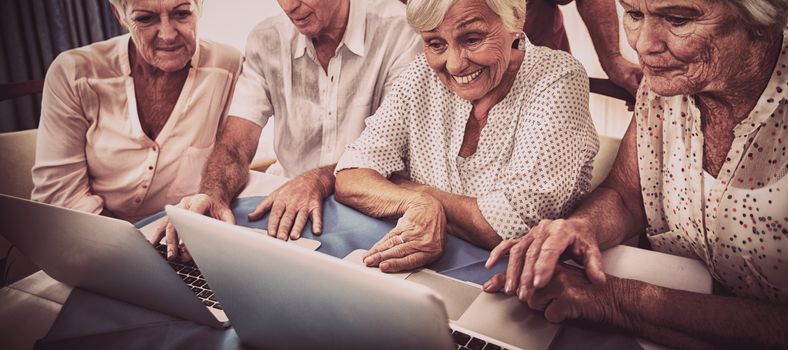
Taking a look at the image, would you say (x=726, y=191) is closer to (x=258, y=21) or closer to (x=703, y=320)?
(x=703, y=320)

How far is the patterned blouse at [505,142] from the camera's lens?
126cm

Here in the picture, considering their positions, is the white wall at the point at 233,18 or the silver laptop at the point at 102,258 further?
the white wall at the point at 233,18


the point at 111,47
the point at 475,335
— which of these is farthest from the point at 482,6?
the point at 111,47

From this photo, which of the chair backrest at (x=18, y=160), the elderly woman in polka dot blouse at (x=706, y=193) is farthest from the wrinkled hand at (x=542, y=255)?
the chair backrest at (x=18, y=160)

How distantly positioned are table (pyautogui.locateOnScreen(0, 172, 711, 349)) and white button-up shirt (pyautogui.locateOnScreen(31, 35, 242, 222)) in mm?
547

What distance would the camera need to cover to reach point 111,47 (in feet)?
5.42

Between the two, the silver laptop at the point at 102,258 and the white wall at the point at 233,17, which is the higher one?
the white wall at the point at 233,17

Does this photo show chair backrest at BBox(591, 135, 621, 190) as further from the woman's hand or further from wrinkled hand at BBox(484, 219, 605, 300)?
the woman's hand

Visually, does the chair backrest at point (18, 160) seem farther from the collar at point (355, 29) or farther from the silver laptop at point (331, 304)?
the silver laptop at point (331, 304)

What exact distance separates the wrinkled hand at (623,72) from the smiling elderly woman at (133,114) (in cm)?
111

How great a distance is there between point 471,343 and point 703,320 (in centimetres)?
39

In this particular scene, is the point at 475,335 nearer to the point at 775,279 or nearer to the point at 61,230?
the point at 775,279

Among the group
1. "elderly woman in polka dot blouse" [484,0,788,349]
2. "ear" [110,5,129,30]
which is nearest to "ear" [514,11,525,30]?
"elderly woman in polka dot blouse" [484,0,788,349]

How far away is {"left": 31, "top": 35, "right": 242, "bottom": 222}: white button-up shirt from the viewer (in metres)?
1.62
